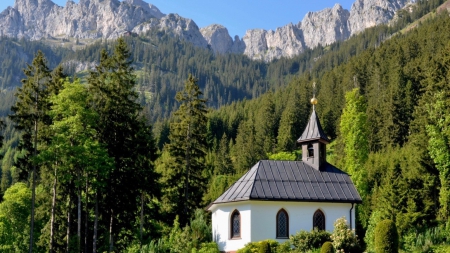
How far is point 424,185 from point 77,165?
1047 inches

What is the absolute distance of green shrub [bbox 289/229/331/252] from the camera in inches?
1147

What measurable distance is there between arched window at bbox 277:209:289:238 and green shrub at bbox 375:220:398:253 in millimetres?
5677

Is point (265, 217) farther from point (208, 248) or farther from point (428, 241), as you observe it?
point (428, 241)

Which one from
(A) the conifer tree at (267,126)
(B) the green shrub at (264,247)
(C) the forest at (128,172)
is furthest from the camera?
(A) the conifer tree at (267,126)

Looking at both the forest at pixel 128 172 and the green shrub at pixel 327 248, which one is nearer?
the green shrub at pixel 327 248

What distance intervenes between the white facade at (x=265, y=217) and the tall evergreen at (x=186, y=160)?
8102 mm

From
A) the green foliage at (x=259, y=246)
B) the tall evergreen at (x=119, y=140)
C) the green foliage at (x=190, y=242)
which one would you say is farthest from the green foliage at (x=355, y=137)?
the green foliage at (x=259, y=246)

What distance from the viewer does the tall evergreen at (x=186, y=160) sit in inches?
1602

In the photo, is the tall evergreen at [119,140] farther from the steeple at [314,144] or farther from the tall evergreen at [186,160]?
the steeple at [314,144]

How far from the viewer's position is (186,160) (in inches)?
1631

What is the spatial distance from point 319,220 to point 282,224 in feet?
7.57

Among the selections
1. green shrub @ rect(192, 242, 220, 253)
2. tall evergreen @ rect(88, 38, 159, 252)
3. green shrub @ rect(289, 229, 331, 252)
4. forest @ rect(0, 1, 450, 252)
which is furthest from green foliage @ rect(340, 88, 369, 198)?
tall evergreen @ rect(88, 38, 159, 252)

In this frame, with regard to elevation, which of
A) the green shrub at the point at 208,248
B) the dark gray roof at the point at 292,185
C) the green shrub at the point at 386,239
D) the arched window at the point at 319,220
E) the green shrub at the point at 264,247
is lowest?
the green shrub at the point at 208,248

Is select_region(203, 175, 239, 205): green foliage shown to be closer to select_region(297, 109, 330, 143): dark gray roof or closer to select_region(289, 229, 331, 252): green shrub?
select_region(297, 109, 330, 143): dark gray roof
